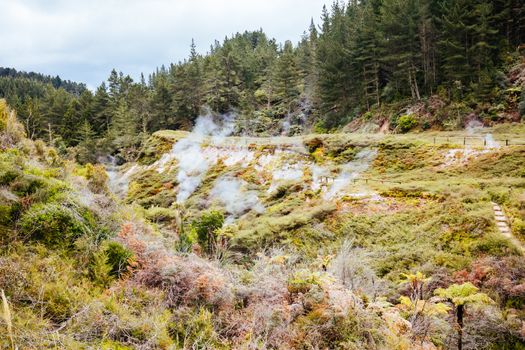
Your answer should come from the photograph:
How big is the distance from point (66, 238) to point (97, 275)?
3.70ft

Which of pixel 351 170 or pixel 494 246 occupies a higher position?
pixel 351 170

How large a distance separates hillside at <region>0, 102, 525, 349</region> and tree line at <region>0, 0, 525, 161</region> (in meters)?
13.4

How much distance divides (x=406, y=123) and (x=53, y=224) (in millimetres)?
31950

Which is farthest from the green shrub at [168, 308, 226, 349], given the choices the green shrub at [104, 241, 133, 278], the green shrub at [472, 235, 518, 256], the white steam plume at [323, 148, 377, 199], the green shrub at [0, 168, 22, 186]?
the white steam plume at [323, 148, 377, 199]

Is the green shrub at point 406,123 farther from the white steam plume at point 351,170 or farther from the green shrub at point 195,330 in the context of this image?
the green shrub at point 195,330

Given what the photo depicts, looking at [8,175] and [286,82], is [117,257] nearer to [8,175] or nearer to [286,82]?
[8,175]

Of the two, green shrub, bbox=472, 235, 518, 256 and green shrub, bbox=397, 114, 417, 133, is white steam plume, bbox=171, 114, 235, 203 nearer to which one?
green shrub, bbox=397, 114, 417, 133

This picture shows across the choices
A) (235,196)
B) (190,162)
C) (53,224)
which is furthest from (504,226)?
(190,162)

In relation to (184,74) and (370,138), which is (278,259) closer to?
(370,138)

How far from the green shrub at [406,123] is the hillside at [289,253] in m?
8.92

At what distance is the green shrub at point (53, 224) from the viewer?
6.41 metres

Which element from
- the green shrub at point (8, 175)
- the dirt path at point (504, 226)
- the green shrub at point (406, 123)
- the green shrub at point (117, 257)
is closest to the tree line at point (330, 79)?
the green shrub at point (406, 123)

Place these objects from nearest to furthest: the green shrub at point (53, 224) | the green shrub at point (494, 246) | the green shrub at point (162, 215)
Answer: the green shrub at point (53, 224) → the green shrub at point (494, 246) → the green shrub at point (162, 215)

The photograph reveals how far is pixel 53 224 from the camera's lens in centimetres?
664
